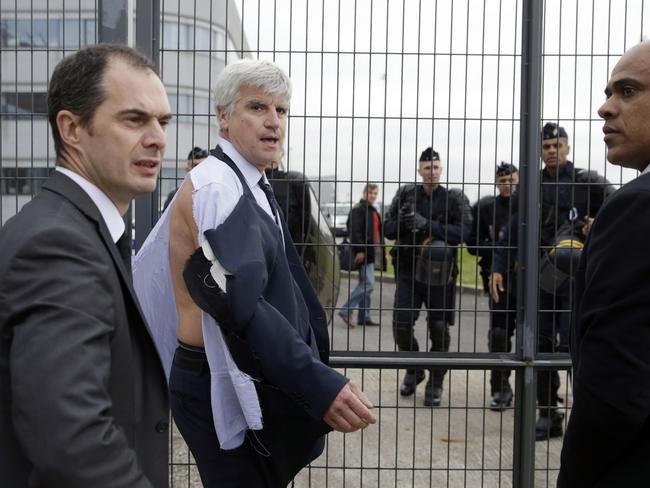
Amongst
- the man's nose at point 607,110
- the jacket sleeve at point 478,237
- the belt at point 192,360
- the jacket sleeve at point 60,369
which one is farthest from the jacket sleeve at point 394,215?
the jacket sleeve at point 60,369

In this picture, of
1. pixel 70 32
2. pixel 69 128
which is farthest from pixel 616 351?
pixel 70 32

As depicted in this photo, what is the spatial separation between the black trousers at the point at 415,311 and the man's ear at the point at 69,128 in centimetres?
231

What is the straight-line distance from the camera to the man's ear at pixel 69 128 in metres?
1.56

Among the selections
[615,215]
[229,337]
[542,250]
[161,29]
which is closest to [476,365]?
[542,250]

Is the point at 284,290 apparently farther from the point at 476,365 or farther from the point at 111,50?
the point at 476,365

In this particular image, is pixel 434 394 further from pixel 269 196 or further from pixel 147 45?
pixel 147 45

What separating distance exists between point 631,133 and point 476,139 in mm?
1515

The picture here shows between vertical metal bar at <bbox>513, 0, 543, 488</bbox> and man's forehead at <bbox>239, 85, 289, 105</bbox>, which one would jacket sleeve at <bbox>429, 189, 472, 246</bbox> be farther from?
man's forehead at <bbox>239, 85, 289, 105</bbox>

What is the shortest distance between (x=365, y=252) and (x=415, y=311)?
386 millimetres

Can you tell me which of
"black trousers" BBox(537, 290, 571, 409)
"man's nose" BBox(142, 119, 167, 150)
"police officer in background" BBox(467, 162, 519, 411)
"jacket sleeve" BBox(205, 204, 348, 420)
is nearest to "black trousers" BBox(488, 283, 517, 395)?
"police officer in background" BBox(467, 162, 519, 411)

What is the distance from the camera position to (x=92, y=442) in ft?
4.07

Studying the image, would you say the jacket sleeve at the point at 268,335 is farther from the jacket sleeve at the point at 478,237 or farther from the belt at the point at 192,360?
the jacket sleeve at the point at 478,237

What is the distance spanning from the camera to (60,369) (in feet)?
4.05

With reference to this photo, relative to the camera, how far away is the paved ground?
12.3ft
